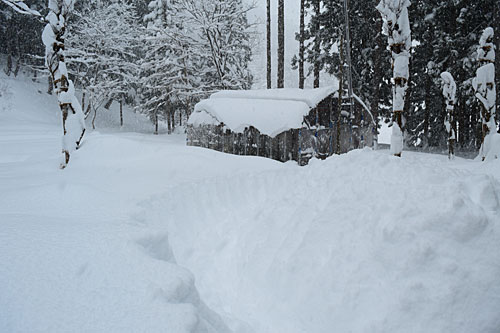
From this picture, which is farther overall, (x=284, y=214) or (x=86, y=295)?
(x=284, y=214)

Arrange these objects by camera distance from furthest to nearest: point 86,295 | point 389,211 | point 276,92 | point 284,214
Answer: point 276,92, point 284,214, point 389,211, point 86,295

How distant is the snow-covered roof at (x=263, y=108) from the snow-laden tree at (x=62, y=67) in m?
7.06

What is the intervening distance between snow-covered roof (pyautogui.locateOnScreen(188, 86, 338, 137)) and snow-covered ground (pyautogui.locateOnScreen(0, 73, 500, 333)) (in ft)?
24.8

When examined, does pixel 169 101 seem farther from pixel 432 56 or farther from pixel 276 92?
pixel 432 56

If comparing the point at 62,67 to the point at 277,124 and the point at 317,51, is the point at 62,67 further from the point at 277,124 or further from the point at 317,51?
the point at 317,51

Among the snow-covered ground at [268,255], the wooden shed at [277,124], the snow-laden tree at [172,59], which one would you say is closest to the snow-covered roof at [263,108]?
the wooden shed at [277,124]

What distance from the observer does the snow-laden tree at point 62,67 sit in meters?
7.48

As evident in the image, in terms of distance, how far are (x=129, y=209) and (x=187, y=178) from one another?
2.26 m

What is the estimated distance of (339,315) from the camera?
3398 millimetres

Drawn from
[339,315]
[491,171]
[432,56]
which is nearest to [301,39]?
[432,56]

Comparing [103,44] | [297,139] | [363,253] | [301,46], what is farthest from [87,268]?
[103,44]

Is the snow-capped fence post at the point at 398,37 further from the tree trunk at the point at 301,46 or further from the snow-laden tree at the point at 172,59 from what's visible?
the snow-laden tree at the point at 172,59

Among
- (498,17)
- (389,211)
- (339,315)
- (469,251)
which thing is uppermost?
(498,17)

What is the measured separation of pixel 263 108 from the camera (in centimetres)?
1409
